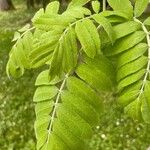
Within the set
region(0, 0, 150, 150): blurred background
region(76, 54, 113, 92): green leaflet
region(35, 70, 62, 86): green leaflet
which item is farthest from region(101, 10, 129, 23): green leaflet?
region(0, 0, 150, 150): blurred background

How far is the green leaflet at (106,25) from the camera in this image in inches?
53.8

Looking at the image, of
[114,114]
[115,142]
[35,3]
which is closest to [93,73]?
[115,142]

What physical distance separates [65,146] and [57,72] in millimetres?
230

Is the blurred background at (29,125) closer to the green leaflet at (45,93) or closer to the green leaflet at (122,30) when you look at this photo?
the green leaflet at (45,93)

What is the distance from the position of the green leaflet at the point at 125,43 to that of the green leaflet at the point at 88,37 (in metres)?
0.06

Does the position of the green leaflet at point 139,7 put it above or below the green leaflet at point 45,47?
below

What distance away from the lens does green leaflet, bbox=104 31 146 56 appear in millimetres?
1400

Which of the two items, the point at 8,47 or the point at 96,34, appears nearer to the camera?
the point at 96,34

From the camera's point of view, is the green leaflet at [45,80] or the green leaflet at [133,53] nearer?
the green leaflet at [133,53]

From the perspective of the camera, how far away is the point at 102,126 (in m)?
9.06

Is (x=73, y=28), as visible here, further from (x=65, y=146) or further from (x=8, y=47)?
(x=8, y=47)

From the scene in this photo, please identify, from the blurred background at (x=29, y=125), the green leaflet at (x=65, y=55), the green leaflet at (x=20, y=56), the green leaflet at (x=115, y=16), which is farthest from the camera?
the blurred background at (x=29, y=125)

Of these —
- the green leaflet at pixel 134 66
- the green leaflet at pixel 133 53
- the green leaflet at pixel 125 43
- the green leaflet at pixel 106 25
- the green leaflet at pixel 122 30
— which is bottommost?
the green leaflet at pixel 134 66

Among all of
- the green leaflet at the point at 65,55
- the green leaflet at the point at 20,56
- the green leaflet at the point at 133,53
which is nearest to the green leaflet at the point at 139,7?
the green leaflet at the point at 133,53
